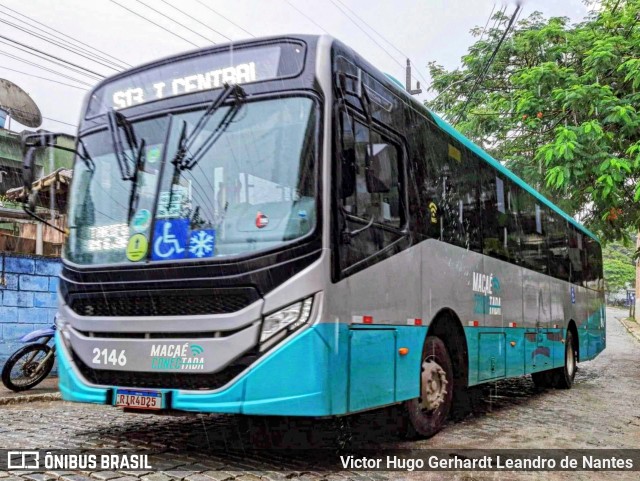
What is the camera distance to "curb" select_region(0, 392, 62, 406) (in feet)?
25.9

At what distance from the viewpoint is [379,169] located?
17.5 feet

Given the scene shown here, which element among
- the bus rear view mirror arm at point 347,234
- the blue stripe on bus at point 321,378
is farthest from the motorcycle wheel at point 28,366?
the bus rear view mirror arm at point 347,234

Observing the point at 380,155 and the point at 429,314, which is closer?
→ the point at 380,155

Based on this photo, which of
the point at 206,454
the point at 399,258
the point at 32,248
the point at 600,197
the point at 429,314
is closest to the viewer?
the point at 206,454

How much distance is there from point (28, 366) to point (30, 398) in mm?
821

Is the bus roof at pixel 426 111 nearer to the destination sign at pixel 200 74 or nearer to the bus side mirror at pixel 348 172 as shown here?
the destination sign at pixel 200 74

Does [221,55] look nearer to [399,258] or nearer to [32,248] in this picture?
[399,258]

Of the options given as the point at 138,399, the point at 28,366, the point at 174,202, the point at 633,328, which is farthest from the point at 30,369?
the point at 633,328

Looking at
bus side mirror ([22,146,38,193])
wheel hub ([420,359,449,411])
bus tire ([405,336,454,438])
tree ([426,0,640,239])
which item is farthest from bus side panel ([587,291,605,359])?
bus side mirror ([22,146,38,193])

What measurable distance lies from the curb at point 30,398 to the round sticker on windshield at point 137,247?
4.13m

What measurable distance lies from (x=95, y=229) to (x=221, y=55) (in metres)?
1.71

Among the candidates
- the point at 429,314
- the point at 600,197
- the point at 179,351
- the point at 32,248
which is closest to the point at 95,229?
the point at 179,351

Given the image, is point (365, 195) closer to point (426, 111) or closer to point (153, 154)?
point (153, 154)

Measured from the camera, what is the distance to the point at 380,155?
5.38 metres
